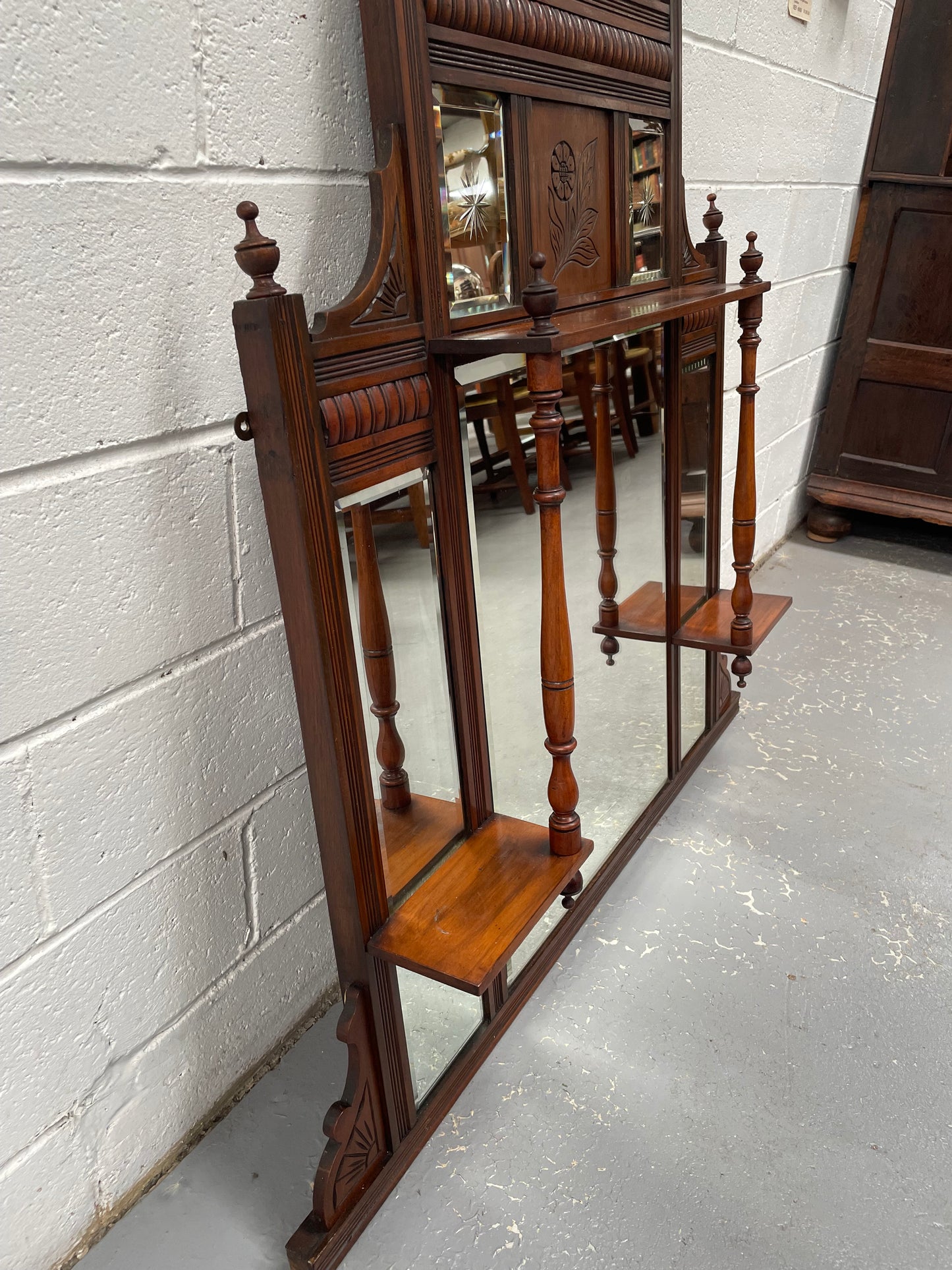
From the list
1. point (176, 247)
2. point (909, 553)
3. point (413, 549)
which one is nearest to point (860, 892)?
point (413, 549)

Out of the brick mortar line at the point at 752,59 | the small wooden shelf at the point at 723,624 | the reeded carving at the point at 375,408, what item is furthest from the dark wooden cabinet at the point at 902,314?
the reeded carving at the point at 375,408

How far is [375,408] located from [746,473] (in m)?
0.86

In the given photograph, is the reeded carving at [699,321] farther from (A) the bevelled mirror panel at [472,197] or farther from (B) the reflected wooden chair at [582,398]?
(A) the bevelled mirror panel at [472,197]

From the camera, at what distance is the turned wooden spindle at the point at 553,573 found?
91cm

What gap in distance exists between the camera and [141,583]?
909 millimetres

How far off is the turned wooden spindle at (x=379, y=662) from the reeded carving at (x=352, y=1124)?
0.23 m

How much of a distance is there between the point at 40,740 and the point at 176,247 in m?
0.50

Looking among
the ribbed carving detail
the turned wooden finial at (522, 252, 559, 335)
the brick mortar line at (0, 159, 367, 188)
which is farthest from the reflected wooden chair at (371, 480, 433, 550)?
the ribbed carving detail

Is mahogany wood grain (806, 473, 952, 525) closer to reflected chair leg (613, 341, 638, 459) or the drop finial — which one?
the drop finial

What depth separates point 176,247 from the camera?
869 mm

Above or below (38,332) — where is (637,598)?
below

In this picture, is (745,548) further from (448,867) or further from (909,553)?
(909,553)

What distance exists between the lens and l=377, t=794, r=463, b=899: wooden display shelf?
1.02 meters

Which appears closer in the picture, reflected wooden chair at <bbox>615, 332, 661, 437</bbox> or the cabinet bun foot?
reflected wooden chair at <bbox>615, 332, 661, 437</bbox>
